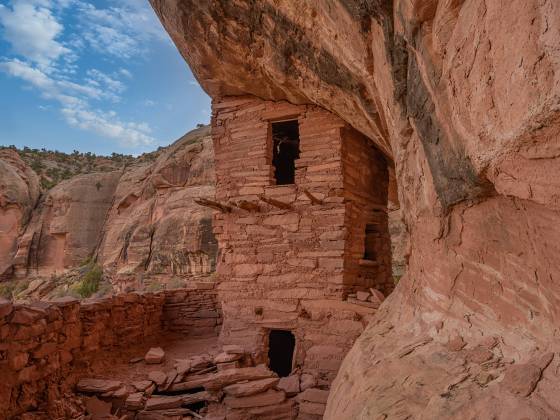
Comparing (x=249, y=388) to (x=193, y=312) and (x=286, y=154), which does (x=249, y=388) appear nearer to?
(x=193, y=312)

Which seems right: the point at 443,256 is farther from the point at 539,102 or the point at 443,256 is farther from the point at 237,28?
the point at 237,28

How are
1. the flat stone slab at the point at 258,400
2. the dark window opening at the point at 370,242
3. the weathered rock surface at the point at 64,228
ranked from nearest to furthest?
1. the flat stone slab at the point at 258,400
2. the dark window opening at the point at 370,242
3. the weathered rock surface at the point at 64,228

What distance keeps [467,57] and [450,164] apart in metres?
0.49

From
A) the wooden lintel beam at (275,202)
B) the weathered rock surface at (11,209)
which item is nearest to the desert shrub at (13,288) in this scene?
the weathered rock surface at (11,209)

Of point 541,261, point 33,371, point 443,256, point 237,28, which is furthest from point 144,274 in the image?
point 541,261

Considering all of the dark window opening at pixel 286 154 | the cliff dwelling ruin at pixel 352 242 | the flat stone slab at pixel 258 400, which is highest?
the dark window opening at pixel 286 154

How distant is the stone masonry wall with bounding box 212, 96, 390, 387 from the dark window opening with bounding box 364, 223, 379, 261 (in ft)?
0.77

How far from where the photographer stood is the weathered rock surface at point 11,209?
54.1 ft

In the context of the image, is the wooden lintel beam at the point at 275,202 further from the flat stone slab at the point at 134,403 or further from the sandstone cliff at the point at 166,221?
the sandstone cliff at the point at 166,221

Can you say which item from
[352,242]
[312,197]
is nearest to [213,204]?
[312,197]

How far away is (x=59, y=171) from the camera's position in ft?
70.2

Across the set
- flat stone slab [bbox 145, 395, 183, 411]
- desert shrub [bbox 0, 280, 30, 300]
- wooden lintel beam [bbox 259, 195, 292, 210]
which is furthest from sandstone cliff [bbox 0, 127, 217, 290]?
flat stone slab [bbox 145, 395, 183, 411]

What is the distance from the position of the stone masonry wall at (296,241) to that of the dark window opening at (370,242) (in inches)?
9.2

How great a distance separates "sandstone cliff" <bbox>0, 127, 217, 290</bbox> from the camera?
11734mm
